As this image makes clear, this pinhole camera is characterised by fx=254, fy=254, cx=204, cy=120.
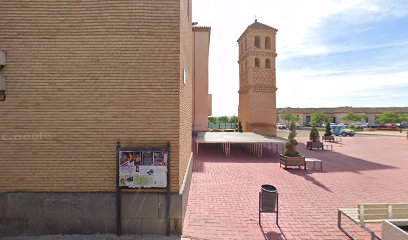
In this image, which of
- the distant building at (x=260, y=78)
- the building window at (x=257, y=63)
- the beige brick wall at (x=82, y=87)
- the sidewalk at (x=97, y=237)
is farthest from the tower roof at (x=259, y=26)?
the sidewalk at (x=97, y=237)

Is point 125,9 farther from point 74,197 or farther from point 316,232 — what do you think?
point 316,232

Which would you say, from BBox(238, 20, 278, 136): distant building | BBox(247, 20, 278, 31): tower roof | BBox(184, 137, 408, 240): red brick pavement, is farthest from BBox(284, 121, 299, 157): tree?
BBox(247, 20, 278, 31): tower roof

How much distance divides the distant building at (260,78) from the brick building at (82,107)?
83.1 ft

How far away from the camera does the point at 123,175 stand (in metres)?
6.29

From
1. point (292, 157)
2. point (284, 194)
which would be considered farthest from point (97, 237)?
point (292, 157)

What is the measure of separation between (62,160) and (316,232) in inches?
261

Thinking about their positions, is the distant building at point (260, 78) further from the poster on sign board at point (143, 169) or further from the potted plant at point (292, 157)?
the poster on sign board at point (143, 169)

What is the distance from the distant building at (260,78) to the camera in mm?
30750

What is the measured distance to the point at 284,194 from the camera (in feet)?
30.8

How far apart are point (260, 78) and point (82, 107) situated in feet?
88.3

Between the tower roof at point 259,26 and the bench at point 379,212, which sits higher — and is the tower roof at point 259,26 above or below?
above

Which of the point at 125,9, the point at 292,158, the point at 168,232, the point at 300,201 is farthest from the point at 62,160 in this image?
the point at 292,158

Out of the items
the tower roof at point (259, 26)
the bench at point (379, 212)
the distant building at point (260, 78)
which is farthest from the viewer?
the tower roof at point (259, 26)

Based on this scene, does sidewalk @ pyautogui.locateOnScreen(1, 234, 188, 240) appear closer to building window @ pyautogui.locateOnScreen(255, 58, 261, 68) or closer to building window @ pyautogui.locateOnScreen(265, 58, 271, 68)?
building window @ pyautogui.locateOnScreen(255, 58, 261, 68)
